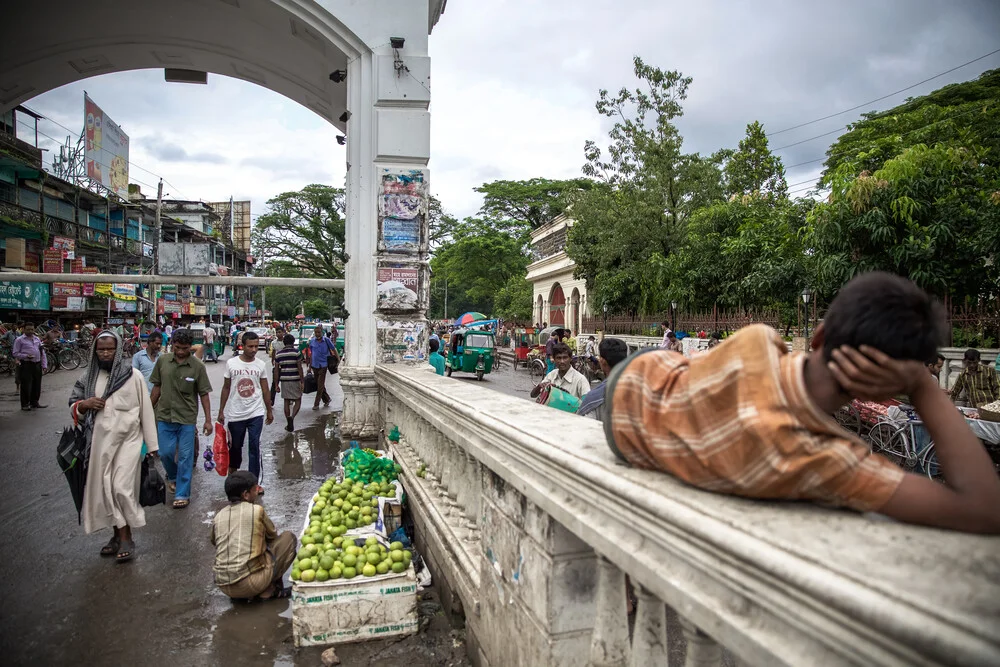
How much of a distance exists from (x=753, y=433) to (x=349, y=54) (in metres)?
8.44

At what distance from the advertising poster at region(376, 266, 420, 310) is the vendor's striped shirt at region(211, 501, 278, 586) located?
4500 millimetres

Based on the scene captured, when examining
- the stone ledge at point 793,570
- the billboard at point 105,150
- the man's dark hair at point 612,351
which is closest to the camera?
the stone ledge at point 793,570

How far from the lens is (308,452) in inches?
303

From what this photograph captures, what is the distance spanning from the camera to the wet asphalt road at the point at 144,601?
3.06m

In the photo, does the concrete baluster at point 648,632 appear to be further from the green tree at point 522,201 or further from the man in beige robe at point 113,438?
the green tree at point 522,201

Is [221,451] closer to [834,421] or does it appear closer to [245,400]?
[245,400]

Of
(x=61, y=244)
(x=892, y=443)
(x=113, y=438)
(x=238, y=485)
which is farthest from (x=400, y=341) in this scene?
(x=61, y=244)

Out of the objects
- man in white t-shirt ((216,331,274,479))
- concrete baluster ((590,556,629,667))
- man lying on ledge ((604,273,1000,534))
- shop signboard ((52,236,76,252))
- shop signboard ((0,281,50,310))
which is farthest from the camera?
shop signboard ((52,236,76,252))

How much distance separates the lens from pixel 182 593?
3.75m

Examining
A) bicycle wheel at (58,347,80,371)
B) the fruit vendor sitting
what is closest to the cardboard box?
the fruit vendor sitting

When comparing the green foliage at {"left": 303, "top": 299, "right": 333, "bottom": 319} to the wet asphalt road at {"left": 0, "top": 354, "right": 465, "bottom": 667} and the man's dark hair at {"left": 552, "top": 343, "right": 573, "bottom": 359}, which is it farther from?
the man's dark hair at {"left": 552, "top": 343, "right": 573, "bottom": 359}

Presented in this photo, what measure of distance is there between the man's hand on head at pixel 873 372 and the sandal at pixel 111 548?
16.3 ft

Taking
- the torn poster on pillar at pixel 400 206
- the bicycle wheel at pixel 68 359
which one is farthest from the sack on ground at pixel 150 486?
→ the bicycle wheel at pixel 68 359

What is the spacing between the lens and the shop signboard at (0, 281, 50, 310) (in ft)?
68.8
